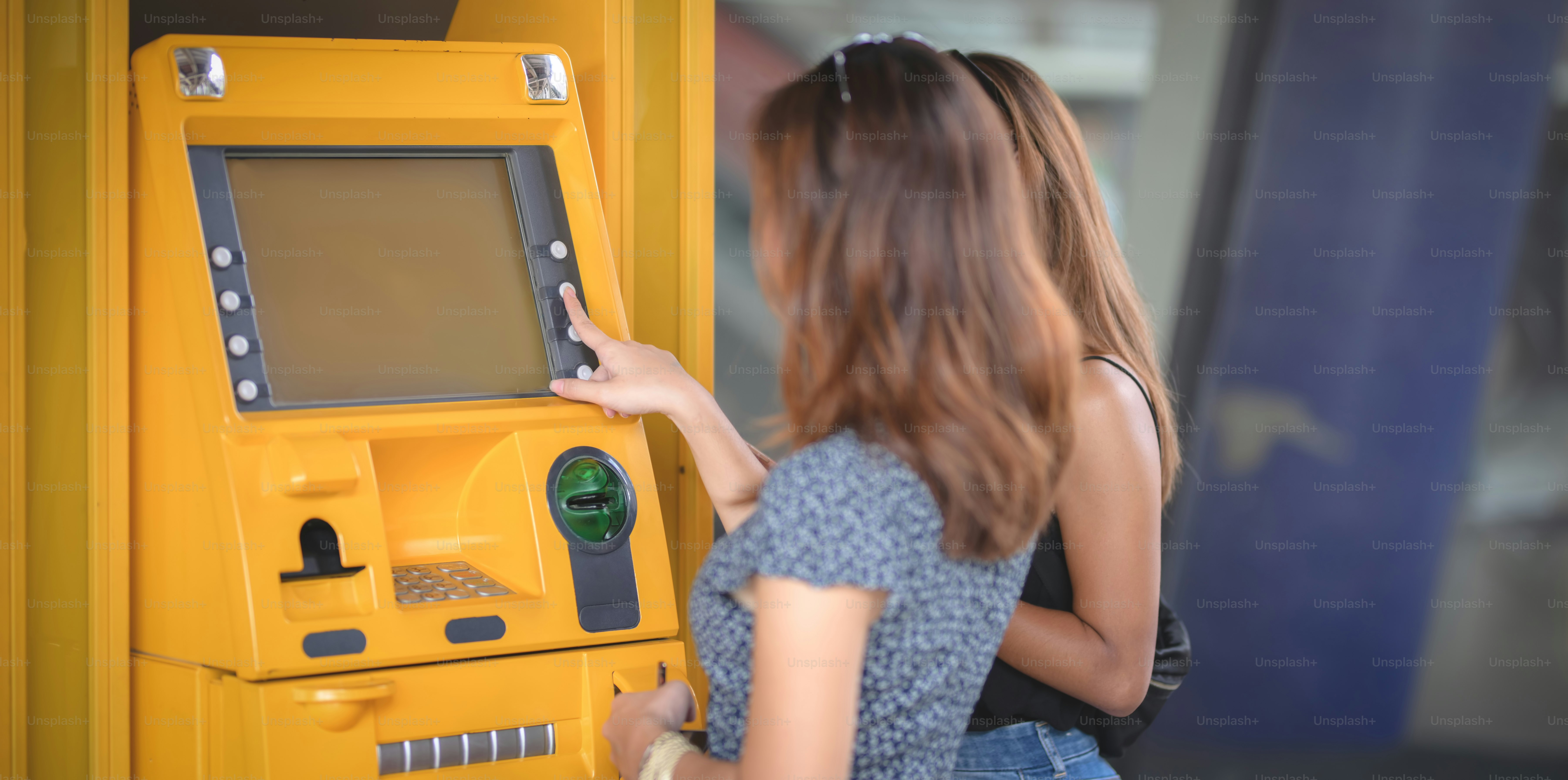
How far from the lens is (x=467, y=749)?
1259 millimetres

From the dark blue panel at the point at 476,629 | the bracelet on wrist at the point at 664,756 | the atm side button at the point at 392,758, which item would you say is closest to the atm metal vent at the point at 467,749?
the atm side button at the point at 392,758

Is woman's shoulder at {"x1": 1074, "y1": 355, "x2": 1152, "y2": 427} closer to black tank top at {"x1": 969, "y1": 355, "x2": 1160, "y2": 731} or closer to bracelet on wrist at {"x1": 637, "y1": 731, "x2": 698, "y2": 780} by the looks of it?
black tank top at {"x1": 969, "y1": 355, "x2": 1160, "y2": 731}

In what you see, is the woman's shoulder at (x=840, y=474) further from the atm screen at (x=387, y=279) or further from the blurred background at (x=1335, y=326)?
the blurred background at (x=1335, y=326)

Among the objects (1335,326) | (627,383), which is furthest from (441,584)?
(1335,326)

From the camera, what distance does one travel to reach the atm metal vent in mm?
1226

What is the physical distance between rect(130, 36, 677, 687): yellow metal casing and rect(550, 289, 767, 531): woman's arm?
0.04m

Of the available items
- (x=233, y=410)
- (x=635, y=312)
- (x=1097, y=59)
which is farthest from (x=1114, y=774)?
(x=1097, y=59)

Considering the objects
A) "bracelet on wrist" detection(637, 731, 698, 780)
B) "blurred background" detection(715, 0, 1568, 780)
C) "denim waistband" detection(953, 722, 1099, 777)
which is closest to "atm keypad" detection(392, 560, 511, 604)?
"bracelet on wrist" detection(637, 731, 698, 780)

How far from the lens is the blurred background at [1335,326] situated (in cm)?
316

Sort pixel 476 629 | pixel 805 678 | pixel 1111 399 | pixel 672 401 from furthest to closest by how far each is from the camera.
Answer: pixel 672 401 < pixel 476 629 < pixel 1111 399 < pixel 805 678

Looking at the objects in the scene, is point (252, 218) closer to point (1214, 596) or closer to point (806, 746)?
point (806, 746)

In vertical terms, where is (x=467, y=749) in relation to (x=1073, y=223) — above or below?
below

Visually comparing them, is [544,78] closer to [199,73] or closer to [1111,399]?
[199,73]

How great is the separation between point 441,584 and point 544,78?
0.68m
